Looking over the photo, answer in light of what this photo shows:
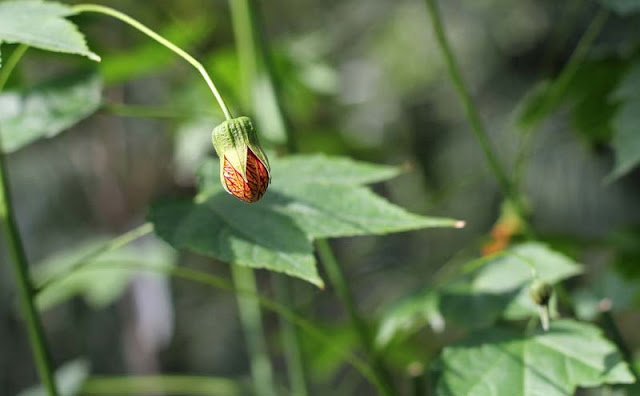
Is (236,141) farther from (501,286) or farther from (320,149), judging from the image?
(320,149)

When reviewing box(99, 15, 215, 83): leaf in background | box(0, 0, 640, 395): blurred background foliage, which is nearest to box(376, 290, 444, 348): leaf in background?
box(99, 15, 215, 83): leaf in background

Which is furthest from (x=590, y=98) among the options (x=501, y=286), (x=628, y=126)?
(x=501, y=286)

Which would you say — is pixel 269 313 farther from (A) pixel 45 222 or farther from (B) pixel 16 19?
(B) pixel 16 19

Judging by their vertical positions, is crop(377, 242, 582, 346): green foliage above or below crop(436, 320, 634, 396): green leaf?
above

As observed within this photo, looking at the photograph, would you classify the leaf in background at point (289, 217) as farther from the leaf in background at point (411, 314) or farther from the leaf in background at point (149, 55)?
the leaf in background at point (149, 55)

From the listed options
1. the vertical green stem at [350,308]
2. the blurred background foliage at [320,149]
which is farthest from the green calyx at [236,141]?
the blurred background foliage at [320,149]

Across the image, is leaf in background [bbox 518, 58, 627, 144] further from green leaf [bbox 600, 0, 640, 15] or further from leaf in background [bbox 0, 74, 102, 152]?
leaf in background [bbox 0, 74, 102, 152]
